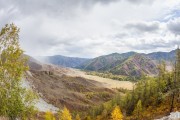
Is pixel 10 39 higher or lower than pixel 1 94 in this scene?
higher

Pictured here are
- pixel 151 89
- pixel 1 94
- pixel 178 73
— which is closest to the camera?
pixel 1 94

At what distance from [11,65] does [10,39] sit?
7.84 ft

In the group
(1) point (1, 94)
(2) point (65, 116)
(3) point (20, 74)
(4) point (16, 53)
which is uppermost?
(4) point (16, 53)

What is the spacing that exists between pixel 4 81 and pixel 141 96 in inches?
5577

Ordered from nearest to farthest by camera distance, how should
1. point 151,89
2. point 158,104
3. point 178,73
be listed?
point 178,73, point 158,104, point 151,89

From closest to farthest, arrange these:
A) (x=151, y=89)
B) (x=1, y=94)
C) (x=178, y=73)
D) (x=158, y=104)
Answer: (x=1, y=94)
(x=178, y=73)
(x=158, y=104)
(x=151, y=89)

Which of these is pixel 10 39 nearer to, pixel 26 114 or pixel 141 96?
pixel 26 114

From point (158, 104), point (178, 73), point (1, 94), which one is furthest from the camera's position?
point (158, 104)

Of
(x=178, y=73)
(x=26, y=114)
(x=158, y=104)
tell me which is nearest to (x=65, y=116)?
(x=158, y=104)

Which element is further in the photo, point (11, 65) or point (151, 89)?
point (151, 89)

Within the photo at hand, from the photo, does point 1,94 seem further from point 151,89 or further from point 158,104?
point 151,89

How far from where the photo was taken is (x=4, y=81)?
27328mm

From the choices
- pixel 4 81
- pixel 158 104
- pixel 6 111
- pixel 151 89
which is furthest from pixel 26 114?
pixel 151 89

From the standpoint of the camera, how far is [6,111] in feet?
89.8
